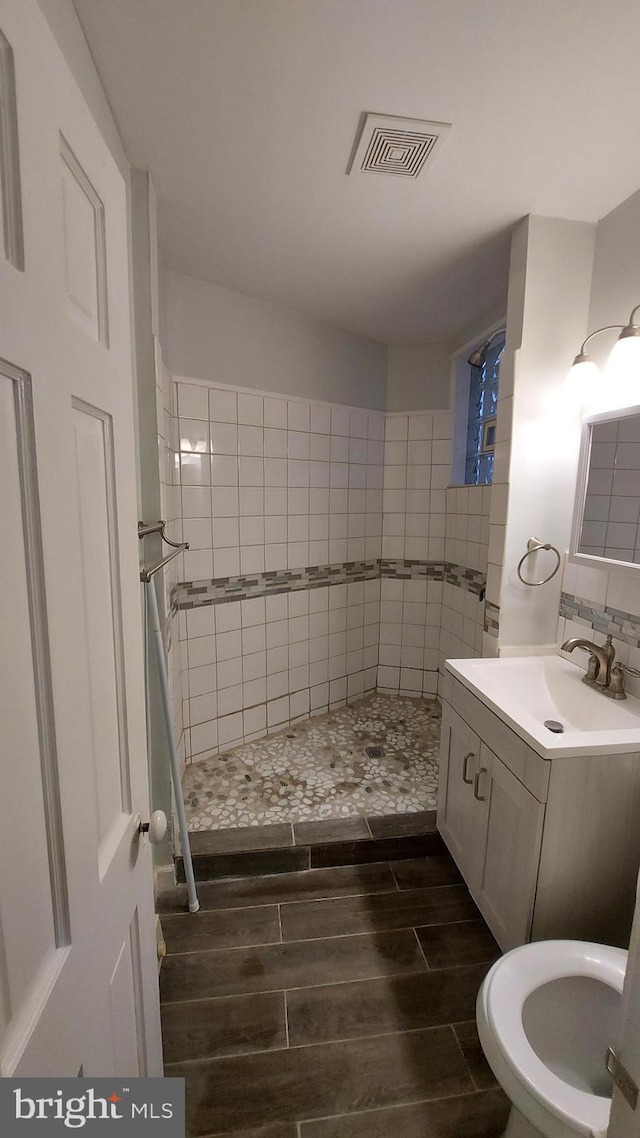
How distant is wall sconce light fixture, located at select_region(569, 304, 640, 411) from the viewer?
1.34 m

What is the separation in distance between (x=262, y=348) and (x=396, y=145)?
1170 mm

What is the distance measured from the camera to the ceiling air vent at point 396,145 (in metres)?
1.17

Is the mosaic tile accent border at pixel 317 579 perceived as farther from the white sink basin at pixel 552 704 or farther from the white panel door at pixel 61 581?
the white panel door at pixel 61 581

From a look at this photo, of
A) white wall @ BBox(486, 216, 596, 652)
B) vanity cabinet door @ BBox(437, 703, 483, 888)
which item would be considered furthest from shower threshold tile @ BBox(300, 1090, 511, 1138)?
white wall @ BBox(486, 216, 596, 652)

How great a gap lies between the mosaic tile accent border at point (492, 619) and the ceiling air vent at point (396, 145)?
1405 mm

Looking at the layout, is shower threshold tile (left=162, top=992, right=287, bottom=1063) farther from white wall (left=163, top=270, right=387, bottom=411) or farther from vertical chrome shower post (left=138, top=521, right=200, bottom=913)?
white wall (left=163, top=270, right=387, bottom=411)

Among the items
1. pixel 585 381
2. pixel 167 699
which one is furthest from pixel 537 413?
pixel 167 699

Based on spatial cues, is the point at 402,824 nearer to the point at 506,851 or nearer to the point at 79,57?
the point at 506,851

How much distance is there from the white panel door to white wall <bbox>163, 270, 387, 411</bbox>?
1.41 m

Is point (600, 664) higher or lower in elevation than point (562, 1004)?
higher

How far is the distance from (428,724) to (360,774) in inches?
26.2

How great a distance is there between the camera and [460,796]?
162 cm

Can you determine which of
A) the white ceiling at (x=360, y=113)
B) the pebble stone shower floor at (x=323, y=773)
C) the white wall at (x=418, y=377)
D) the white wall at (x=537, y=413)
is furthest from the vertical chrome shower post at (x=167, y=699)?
the white wall at (x=418, y=377)

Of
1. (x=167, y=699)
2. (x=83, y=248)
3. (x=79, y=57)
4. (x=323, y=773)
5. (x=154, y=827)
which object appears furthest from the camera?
(x=323, y=773)
